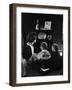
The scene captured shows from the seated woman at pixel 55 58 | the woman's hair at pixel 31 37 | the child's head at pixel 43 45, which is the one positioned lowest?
the seated woman at pixel 55 58

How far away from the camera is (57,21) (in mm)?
1970

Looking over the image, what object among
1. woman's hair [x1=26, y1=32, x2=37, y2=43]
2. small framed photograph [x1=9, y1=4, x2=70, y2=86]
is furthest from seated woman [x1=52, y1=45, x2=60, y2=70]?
woman's hair [x1=26, y1=32, x2=37, y2=43]

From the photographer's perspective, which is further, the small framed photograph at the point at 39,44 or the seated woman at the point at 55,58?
the seated woman at the point at 55,58

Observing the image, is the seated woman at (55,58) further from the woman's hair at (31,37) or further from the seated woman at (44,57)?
the woman's hair at (31,37)

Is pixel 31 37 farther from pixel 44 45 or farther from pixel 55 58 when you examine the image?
pixel 55 58

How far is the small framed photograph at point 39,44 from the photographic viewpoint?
183 centimetres

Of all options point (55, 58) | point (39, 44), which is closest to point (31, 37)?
point (39, 44)

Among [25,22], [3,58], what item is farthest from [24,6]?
[3,58]

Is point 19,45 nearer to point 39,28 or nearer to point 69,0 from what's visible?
point 39,28

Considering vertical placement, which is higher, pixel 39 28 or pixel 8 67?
pixel 39 28

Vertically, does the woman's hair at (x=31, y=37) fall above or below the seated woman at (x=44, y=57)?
above

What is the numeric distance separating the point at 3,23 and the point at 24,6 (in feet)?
0.60

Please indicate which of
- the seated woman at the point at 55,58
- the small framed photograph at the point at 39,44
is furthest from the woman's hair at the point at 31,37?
the seated woman at the point at 55,58

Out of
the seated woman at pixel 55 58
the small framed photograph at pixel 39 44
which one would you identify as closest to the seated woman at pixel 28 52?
the small framed photograph at pixel 39 44
